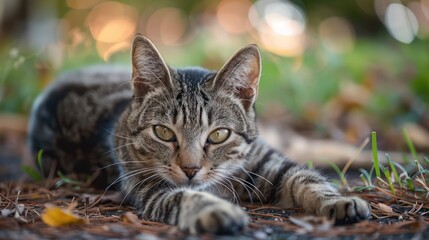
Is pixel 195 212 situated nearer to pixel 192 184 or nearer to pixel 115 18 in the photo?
pixel 192 184

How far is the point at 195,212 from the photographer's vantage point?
6.67 feet

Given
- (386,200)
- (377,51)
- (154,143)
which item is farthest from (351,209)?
(377,51)

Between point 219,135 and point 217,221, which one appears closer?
point 217,221

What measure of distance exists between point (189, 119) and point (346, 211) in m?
0.89

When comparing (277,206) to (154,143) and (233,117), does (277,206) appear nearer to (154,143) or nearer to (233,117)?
(233,117)

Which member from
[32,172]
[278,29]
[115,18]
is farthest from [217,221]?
[115,18]

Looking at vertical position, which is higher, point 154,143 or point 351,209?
point 154,143

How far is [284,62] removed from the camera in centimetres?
604

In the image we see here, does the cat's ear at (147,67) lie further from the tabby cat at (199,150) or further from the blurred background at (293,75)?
the blurred background at (293,75)

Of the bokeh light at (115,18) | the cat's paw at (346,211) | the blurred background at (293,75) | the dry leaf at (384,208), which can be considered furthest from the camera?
the bokeh light at (115,18)

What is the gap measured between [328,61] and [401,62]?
1529 mm

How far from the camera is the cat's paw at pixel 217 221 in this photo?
6.33 feet

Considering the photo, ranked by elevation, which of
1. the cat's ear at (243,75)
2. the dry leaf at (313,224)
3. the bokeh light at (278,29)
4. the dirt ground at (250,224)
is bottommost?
the dirt ground at (250,224)

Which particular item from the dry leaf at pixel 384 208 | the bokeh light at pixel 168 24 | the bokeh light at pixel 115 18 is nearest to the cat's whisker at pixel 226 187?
the dry leaf at pixel 384 208
